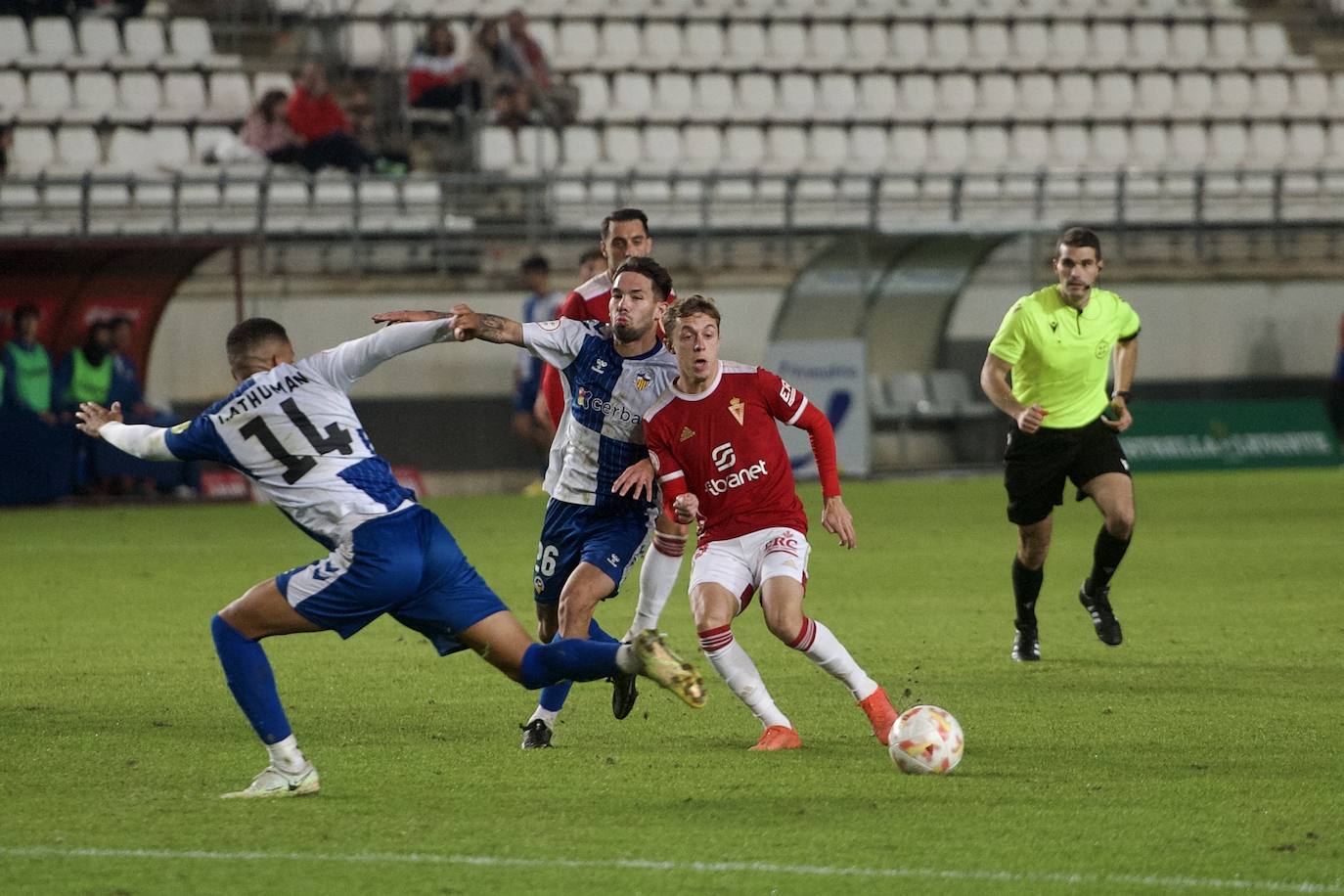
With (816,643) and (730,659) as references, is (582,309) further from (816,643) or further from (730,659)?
(816,643)

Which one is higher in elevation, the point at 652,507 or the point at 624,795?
the point at 652,507

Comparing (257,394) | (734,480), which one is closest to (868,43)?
(734,480)

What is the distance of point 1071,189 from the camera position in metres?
25.1

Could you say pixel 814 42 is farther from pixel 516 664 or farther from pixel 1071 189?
pixel 516 664

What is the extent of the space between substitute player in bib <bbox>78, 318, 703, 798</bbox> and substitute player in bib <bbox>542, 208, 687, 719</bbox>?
0.73 meters

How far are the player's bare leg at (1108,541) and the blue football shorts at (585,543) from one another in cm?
300

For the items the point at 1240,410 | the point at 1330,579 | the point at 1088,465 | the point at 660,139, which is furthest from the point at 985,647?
the point at 660,139

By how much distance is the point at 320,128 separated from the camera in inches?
869

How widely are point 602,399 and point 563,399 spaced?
48 centimetres

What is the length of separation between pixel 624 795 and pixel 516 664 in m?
0.56

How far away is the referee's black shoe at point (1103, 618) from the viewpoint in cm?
934

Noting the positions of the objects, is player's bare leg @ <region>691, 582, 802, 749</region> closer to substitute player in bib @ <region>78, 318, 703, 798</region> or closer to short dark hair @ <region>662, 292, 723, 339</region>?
substitute player in bib @ <region>78, 318, 703, 798</region>

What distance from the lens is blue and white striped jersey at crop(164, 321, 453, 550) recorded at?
6.00m

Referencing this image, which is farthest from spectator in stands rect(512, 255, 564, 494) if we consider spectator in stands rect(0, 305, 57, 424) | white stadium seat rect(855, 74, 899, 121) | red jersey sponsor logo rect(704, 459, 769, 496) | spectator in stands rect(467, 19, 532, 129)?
red jersey sponsor logo rect(704, 459, 769, 496)
